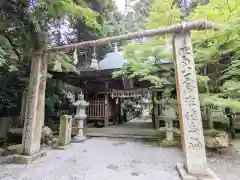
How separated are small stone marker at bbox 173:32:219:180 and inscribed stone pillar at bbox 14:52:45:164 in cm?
379

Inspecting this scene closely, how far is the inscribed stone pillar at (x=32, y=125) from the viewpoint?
14.8 ft

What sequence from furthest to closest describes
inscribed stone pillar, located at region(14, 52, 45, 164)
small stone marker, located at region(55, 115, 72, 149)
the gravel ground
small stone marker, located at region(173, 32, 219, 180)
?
small stone marker, located at region(55, 115, 72, 149), inscribed stone pillar, located at region(14, 52, 45, 164), the gravel ground, small stone marker, located at region(173, 32, 219, 180)

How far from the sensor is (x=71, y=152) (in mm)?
5574

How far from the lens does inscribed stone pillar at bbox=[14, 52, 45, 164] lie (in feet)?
14.8

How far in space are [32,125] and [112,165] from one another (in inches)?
96.1

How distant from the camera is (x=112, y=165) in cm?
435

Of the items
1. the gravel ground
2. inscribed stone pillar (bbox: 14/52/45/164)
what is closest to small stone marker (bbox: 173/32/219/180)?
the gravel ground

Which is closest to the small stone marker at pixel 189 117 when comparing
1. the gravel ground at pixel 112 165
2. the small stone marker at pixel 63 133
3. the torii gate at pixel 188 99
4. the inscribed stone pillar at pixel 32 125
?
the torii gate at pixel 188 99

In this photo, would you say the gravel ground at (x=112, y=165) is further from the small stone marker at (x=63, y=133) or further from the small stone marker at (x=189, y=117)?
the small stone marker at (x=189, y=117)

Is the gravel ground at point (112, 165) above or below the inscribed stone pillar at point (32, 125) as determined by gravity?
below

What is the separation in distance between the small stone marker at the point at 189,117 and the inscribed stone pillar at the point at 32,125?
3791mm

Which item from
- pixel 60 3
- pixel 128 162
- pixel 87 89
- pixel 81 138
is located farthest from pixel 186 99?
pixel 87 89

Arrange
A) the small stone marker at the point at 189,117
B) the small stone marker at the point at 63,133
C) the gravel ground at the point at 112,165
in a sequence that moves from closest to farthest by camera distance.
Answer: the small stone marker at the point at 189,117 < the gravel ground at the point at 112,165 < the small stone marker at the point at 63,133

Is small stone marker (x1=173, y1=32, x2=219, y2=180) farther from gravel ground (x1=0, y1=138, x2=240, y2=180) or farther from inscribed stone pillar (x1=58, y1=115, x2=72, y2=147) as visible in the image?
inscribed stone pillar (x1=58, y1=115, x2=72, y2=147)
